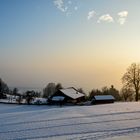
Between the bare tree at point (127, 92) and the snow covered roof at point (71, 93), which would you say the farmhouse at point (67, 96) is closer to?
the snow covered roof at point (71, 93)

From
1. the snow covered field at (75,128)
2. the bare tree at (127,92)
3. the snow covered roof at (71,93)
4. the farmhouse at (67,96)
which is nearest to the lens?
the snow covered field at (75,128)

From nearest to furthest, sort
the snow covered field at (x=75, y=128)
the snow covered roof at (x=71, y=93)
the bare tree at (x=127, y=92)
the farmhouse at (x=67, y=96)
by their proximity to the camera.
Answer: the snow covered field at (x=75, y=128)
the farmhouse at (x=67, y=96)
the snow covered roof at (x=71, y=93)
the bare tree at (x=127, y=92)

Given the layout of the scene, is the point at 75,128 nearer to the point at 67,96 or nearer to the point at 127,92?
the point at 67,96

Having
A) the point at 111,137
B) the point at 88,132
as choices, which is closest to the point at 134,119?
the point at 88,132

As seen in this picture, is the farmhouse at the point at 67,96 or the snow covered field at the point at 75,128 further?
the farmhouse at the point at 67,96

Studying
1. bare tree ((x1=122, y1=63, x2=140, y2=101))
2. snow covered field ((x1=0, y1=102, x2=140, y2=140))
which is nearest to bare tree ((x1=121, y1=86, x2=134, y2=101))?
bare tree ((x1=122, y1=63, x2=140, y2=101))

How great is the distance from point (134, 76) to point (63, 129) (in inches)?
2163

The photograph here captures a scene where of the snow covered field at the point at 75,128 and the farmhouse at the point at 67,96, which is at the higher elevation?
the farmhouse at the point at 67,96

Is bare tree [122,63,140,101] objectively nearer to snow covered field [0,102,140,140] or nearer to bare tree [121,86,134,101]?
bare tree [121,86,134,101]

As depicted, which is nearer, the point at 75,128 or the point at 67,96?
the point at 75,128

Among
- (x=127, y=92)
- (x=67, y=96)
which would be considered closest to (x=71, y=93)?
(x=67, y=96)

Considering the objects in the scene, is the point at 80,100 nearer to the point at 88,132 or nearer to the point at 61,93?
the point at 61,93

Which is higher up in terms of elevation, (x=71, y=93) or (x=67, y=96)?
(x=71, y=93)

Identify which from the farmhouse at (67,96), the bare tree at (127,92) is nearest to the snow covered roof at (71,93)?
the farmhouse at (67,96)
